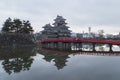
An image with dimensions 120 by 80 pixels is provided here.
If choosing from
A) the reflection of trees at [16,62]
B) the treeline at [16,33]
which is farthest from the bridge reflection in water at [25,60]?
the treeline at [16,33]

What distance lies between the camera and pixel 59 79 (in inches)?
614

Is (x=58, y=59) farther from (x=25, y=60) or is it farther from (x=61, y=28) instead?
(x=61, y=28)

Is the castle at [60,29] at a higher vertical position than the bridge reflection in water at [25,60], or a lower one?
higher

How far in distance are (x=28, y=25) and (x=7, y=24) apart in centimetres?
754

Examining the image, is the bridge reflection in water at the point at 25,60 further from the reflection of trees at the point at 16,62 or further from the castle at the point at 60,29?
the castle at the point at 60,29

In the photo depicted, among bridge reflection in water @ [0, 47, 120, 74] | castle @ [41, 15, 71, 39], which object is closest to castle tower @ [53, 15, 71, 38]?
castle @ [41, 15, 71, 39]

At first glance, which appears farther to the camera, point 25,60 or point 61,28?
point 61,28

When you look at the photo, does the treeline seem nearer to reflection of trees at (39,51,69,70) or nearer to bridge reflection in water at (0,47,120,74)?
bridge reflection in water at (0,47,120,74)

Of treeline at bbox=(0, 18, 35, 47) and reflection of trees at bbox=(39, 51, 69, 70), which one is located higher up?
treeline at bbox=(0, 18, 35, 47)

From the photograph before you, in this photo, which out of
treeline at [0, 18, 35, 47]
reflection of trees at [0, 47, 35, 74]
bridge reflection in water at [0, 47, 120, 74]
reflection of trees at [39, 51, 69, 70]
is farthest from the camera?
treeline at [0, 18, 35, 47]

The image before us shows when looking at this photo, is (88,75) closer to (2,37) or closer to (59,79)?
(59,79)

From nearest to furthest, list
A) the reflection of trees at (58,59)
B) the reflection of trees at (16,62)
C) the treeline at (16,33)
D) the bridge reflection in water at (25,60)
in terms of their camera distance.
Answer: the reflection of trees at (16,62)
the bridge reflection in water at (25,60)
the reflection of trees at (58,59)
the treeline at (16,33)

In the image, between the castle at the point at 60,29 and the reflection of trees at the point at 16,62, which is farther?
the castle at the point at 60,29

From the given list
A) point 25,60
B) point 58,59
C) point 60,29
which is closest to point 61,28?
point 60,29
